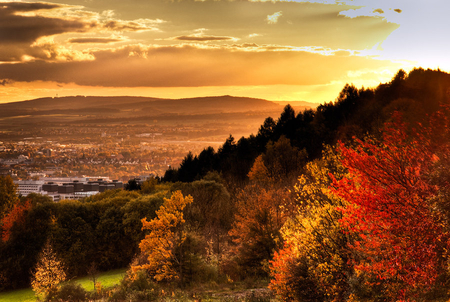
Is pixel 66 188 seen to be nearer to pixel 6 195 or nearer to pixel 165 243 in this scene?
pixel 6 195

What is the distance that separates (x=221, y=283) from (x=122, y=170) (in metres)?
136

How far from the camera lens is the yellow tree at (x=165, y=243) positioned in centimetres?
3419

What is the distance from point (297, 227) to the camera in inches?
904

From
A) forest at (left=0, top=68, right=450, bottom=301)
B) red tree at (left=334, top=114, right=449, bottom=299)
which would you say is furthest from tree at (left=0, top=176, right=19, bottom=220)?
red tree at (left=334, top=114, right=449, bottom=299)

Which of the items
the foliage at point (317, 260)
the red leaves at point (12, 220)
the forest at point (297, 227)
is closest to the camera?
the forest at point (297, 227)

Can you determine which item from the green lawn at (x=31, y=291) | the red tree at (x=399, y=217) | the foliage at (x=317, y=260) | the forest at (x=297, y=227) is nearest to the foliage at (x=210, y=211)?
the forest at (x=297, y=227)

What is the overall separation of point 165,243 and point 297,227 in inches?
599

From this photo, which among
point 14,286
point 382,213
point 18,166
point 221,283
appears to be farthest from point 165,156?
point 382,213

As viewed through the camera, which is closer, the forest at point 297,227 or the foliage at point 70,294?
the forest at point 297,227

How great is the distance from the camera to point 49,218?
5384 centimetres

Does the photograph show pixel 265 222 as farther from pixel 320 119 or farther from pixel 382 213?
pixel 320 119

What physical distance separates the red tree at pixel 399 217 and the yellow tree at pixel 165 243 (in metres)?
17.3

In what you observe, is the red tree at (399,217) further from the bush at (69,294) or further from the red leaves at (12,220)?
the red leaves at (12,220)

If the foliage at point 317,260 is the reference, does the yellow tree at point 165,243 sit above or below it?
below
